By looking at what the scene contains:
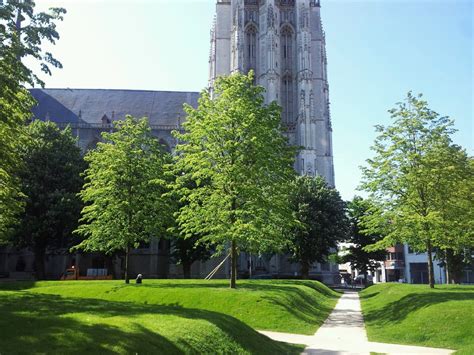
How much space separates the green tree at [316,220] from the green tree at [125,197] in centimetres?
2158

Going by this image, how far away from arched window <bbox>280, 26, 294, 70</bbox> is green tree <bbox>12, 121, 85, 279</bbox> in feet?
132

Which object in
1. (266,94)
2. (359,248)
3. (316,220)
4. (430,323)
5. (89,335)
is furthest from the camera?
(266,94)

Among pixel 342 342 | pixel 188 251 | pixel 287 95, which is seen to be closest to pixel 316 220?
pixel 188 251

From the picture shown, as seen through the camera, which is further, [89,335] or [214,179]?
[214,179]

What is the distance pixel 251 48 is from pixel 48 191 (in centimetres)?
4346

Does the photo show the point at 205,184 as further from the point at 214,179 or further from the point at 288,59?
the point at 288,59

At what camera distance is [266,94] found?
6869 cm

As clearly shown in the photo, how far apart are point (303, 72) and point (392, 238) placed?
1875 inches

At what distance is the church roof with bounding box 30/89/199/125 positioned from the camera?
2844 inches

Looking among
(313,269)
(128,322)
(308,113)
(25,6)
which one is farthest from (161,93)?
(128,322)

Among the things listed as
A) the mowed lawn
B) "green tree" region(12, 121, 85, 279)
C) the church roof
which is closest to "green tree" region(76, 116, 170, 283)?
the mowed lawn

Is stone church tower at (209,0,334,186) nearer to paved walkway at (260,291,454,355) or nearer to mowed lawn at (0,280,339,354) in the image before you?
paved walkway at (260,291,454,355)

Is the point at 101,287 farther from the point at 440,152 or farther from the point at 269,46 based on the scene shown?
the point at 269,46

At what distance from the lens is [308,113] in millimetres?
68000
